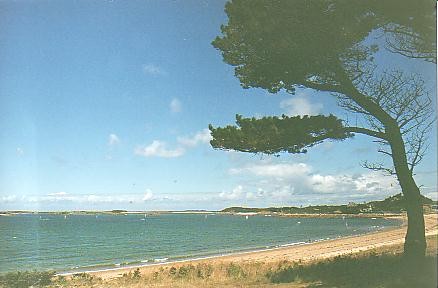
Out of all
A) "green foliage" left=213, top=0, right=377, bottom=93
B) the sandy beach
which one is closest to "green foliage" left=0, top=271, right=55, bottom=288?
the sandy beach

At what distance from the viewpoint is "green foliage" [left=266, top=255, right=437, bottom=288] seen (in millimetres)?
6832

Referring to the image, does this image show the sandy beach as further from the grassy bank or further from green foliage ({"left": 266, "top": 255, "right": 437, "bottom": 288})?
green foliage ({"left": 266, "top": 255, "right": 437, "bottom": 288})

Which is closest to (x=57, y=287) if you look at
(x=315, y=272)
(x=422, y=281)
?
(x=315, y=272)

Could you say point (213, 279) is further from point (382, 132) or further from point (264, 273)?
point (382, 132)

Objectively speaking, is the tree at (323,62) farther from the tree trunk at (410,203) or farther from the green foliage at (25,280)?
the green foliage at (25,280)

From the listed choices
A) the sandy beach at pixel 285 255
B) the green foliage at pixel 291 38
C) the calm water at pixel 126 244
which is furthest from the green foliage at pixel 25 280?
the calm water at pixel 126 244

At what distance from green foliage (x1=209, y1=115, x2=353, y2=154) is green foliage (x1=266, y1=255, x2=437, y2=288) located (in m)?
2.39

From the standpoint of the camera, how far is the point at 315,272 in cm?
854

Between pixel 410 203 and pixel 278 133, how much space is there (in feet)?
8.78

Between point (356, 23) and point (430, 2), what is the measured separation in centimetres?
122

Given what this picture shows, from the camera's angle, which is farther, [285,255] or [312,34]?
[285,255]

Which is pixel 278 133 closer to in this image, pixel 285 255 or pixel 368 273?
pixel 368 273

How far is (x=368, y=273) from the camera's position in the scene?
25.4 feet

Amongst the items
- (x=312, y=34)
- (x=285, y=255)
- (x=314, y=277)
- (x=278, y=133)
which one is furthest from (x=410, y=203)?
(x=285, y=255)
